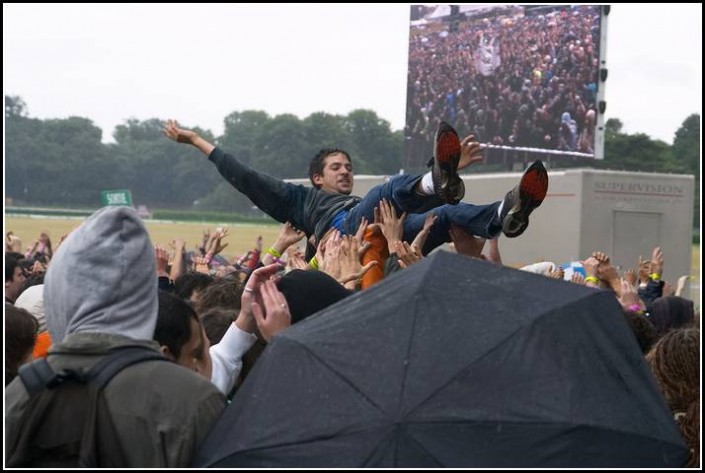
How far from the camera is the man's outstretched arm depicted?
20.4ft

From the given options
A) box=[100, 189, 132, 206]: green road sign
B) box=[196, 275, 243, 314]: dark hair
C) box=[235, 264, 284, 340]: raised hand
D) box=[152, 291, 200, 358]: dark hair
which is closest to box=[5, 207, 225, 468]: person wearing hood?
box=[152, 291, 200, 358]: dark hair

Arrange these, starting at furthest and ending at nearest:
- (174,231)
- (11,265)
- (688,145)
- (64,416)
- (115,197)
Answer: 1. (174,231)
2. (688,145)
3. (115,197)
4. (11,265)
5. (64,416)

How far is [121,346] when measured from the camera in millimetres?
2811

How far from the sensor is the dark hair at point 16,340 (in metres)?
3.97

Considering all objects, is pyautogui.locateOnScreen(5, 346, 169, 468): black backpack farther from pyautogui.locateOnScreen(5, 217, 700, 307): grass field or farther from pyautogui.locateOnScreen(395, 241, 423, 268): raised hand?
pyautogui.locateOnScreen(5, 217, 700, 307): grass field

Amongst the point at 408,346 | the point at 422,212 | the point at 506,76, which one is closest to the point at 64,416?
the point at 408,346

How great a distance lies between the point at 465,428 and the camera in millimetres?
2473

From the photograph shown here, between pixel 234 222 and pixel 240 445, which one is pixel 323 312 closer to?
pixel 240 445

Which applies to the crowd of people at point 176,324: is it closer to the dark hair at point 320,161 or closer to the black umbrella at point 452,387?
the black umbrella at point 452,387

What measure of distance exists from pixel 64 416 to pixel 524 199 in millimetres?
3508

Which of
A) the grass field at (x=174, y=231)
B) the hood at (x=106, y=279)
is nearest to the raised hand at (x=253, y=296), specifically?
the hood at (x=106, y=279)

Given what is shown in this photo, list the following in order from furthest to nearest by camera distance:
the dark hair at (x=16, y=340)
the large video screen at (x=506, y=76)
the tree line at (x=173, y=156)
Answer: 1. the tree line at (x=173, y=156)
2. the large video screen at (x=506, y=76)
3. the dark hair at (x=16, y=340)

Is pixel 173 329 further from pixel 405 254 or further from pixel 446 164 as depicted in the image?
pixel 446 164

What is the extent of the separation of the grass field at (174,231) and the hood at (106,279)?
34.1 metres
